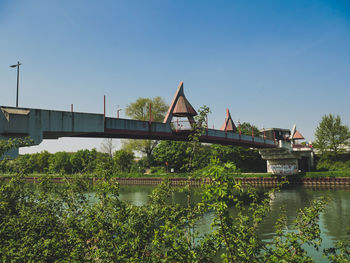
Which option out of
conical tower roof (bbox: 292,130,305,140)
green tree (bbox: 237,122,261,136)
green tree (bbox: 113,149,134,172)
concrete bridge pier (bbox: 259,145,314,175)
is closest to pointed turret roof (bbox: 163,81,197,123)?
concrete bridge pier (bbox: 259,145,314,175)

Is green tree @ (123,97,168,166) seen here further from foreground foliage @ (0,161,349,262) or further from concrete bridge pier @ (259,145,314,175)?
foreground foliage @ (0,161,349,262)

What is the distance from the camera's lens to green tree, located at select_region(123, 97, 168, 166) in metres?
70.1

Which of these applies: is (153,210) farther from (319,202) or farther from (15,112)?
(15,112)

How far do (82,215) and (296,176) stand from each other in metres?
57.5

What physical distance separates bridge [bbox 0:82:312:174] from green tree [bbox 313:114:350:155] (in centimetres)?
3853

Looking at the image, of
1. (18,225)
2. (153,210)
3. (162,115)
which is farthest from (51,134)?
(162,115)

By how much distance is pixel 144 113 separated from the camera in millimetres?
72812

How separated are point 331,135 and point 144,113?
4764 cm

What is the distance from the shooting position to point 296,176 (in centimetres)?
5703

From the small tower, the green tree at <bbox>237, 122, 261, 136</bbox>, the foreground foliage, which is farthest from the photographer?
the green tree at <bbox>237, 122, 261, 136</bbox>

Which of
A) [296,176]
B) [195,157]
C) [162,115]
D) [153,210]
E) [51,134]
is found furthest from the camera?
[162,115]

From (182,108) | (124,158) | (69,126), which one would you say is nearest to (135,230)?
(69,126)

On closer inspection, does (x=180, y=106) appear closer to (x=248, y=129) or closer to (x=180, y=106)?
(x=180, y=106)

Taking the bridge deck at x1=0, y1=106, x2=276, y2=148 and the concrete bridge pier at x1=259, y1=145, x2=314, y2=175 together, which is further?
the concrete bridge pier at x1=259, y1=145, x2=314, y2=175
